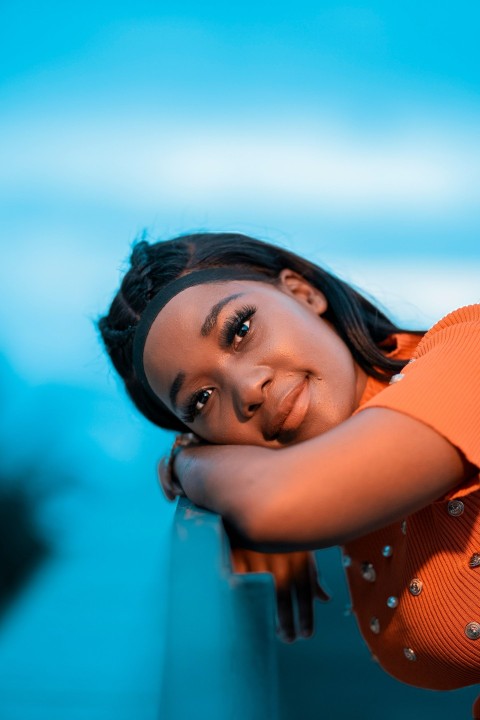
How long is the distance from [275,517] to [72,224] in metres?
1.06

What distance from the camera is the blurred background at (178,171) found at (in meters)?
1.49

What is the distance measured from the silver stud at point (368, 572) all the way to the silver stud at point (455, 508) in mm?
233

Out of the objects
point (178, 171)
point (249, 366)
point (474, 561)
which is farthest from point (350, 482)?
point (178, 171)

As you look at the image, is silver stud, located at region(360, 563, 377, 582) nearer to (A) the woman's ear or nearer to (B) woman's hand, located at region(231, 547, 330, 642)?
(B) woman's hand, located at region(231, 547, 330, 642)

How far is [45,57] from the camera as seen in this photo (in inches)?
61.6

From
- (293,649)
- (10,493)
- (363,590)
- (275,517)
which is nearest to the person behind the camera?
(275,517)

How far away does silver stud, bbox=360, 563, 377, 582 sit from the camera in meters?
1.00

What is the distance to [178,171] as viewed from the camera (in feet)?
5.06

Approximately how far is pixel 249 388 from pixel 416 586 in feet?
0.98

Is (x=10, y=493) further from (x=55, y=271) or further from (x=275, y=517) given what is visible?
(x=275, y=517)

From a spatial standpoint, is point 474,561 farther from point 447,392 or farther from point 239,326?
point 239,326

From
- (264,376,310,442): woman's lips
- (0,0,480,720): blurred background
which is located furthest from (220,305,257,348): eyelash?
(0,0,480,720): blurred background

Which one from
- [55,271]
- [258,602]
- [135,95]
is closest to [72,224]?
[55,271]

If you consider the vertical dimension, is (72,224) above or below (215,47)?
below
